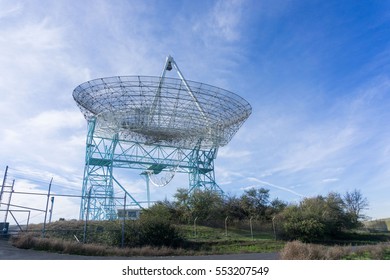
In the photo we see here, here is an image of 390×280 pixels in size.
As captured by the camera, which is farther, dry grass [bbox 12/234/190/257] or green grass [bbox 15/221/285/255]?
green grass [bbox 15/221/285/255]

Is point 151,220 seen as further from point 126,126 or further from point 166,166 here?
point 166,166

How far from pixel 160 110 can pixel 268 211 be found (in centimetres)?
1581

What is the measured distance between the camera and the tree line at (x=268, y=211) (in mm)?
27188

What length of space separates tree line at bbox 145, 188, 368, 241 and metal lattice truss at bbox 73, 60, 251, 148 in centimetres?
720

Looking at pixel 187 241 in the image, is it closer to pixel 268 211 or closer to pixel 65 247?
pixel 65 247

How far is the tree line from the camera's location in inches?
1070

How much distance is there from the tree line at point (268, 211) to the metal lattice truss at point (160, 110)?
7.20 m

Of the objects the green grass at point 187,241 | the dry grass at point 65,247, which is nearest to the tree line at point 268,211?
the green grass at point 187,241

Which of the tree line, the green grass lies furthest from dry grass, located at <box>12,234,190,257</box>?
the tree line

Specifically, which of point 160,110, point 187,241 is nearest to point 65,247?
point 187,241

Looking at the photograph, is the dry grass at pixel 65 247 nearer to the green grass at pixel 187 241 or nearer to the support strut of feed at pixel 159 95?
the green grass at pixel 187 241

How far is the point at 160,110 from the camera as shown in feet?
111

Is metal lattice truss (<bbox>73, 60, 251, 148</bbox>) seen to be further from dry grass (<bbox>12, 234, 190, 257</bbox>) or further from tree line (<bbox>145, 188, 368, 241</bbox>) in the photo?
dry grass (<bbox>12, 234, 190, 257</bbox>)

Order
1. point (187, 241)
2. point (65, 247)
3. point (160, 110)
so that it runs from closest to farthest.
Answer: point (65, 247), point (187, 241), point (160, 110)
